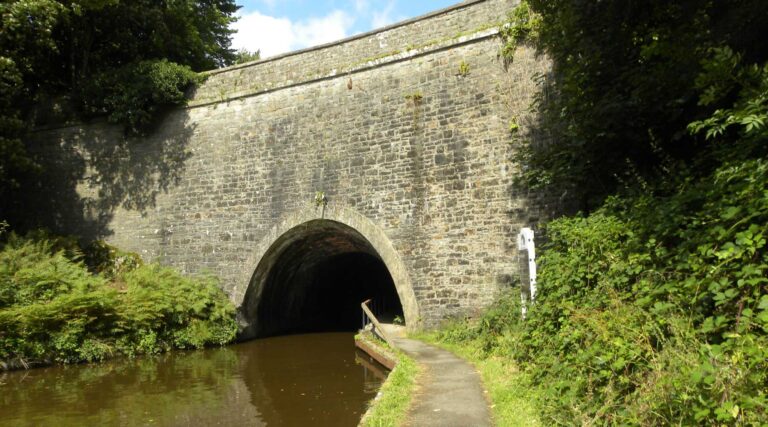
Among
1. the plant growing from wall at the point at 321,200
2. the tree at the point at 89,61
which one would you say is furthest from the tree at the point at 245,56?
the plant growing from wall at the point at 321,200

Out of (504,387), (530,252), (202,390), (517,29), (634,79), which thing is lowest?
(202,390)

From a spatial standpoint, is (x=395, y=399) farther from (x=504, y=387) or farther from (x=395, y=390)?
(x=504, y=387)

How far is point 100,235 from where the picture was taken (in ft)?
48.8

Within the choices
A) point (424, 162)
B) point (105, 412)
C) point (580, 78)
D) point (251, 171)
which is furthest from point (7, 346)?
point (580, 78)

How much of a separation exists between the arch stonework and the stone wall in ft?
0.28

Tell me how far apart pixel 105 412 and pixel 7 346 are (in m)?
4.59

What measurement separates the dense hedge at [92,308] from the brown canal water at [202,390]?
44cm

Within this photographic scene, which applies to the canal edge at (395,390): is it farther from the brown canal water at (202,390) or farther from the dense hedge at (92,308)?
the dense hedge at (92,308)

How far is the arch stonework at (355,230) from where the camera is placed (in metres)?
11.2

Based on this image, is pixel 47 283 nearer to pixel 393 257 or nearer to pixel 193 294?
pixel 193 294

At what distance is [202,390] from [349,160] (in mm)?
5801

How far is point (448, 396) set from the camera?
598cm

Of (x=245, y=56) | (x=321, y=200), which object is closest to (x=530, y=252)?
(x=321, y=200)

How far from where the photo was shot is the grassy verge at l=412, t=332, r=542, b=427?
191 inches
